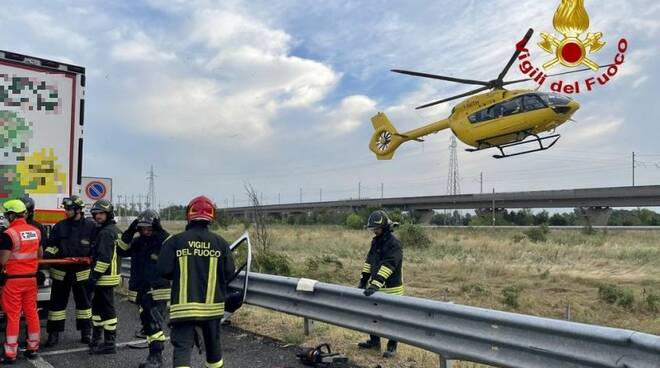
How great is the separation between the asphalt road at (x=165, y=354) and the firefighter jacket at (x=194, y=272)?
1.59m

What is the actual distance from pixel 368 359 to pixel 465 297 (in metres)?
10.1

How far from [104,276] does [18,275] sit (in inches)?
34.8

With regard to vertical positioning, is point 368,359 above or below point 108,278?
below

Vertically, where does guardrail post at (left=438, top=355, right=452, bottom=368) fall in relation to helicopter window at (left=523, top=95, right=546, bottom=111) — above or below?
below

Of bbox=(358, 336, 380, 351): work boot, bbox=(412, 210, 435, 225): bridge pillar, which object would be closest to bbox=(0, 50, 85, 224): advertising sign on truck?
bbox=(358, 336, 380, 351): work boot

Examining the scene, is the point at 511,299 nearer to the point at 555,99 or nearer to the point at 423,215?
the point at 555,99

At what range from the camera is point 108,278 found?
20.7ft

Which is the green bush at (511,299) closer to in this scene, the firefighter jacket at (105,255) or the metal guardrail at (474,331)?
the metal guardrail at (474,331)

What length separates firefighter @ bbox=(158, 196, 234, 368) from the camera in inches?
160

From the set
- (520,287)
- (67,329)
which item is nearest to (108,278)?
(67,329)

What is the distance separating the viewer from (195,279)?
4.10 meters

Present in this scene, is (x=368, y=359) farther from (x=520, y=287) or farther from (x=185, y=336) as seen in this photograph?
(x=520, y=287)

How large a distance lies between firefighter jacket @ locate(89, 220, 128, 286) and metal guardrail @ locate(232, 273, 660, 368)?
6.60 feet

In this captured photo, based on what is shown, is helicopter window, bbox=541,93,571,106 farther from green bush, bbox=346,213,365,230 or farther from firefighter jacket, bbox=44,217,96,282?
green bush, bbox=346,213,365,230
